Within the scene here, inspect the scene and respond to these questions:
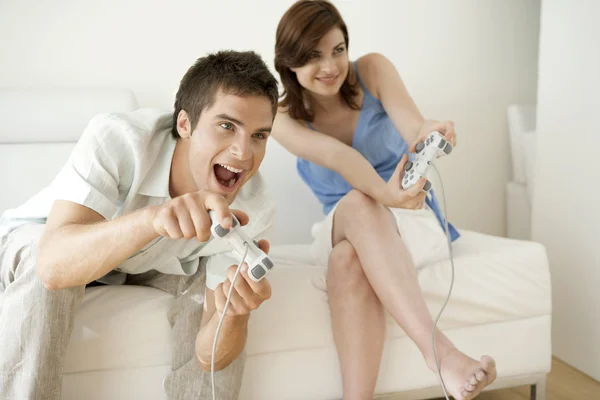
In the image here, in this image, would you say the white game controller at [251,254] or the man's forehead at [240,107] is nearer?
the white game controller at [251,254]

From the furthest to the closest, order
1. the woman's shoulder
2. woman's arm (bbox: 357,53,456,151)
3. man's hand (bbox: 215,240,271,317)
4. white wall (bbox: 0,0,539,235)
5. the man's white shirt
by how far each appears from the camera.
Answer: white wall (bbox: 0,0,539,235) < the woman's shoulder < woman's arm (bbox: 357,53,456,151) < the man's white shirt < man's hand (bbox: 215,240,271,317)

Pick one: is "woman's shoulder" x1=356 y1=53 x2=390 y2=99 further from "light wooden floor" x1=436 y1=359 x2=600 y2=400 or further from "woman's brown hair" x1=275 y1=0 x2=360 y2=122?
"light wooden floor" x1=436 y1=359 x2=600 y2=400

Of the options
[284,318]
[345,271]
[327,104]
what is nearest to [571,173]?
[327,104]

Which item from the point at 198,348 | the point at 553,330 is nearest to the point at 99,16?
the point at 198,348

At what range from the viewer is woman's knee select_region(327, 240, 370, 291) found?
1.37m

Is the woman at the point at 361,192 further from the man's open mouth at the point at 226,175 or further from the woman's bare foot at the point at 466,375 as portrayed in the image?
the man's open mouth at the point at 226,175

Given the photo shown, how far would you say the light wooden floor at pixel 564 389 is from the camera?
5.54 ft

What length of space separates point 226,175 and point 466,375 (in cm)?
58

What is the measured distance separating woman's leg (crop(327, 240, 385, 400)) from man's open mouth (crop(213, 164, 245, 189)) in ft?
1.06

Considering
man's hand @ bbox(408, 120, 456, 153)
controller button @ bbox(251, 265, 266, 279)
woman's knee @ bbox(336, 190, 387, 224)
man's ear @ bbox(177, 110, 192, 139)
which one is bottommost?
woman's knee @ bbox(336, 190, 387, 224)

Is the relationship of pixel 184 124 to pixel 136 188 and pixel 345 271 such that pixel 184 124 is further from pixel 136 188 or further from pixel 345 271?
pixel 345 271

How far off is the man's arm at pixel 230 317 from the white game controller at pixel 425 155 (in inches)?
14.8

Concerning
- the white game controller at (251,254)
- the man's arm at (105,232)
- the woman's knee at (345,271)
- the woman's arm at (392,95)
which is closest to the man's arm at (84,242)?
the man's arm at (105,232)

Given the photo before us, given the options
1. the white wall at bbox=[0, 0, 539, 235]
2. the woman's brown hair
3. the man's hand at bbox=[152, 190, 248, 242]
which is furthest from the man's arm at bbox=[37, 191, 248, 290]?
the white wall at bbox=[0, 0, 539, 235]
